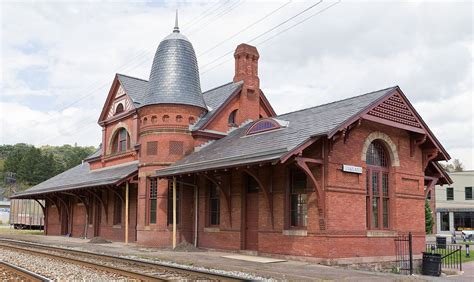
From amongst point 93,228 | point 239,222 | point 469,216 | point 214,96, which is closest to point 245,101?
point 214,96

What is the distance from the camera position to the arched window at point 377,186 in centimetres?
1794

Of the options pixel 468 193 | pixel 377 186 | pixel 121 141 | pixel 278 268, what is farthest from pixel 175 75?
pixel 468 193

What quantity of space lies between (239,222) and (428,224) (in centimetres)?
2970

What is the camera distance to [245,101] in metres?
25.6

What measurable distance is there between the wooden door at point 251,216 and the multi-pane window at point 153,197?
524cm

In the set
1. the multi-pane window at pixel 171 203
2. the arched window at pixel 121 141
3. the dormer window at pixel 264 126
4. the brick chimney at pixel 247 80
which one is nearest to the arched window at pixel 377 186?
the dormer window at pixel 264 126

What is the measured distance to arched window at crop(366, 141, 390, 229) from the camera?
58.9ft

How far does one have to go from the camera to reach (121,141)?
2964 centimetres

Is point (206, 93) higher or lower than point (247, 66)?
lower

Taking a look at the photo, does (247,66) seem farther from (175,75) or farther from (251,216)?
(251,216)

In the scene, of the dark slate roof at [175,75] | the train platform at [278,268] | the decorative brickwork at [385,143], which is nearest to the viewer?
the train platform at [278,268]

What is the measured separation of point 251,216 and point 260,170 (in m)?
2.03

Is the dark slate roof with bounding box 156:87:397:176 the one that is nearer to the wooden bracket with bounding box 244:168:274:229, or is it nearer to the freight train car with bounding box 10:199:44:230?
the wooden bracket with bounding box 244:168:274:229

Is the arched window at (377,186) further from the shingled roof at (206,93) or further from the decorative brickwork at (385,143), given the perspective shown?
the shingled roof at (206,93)
